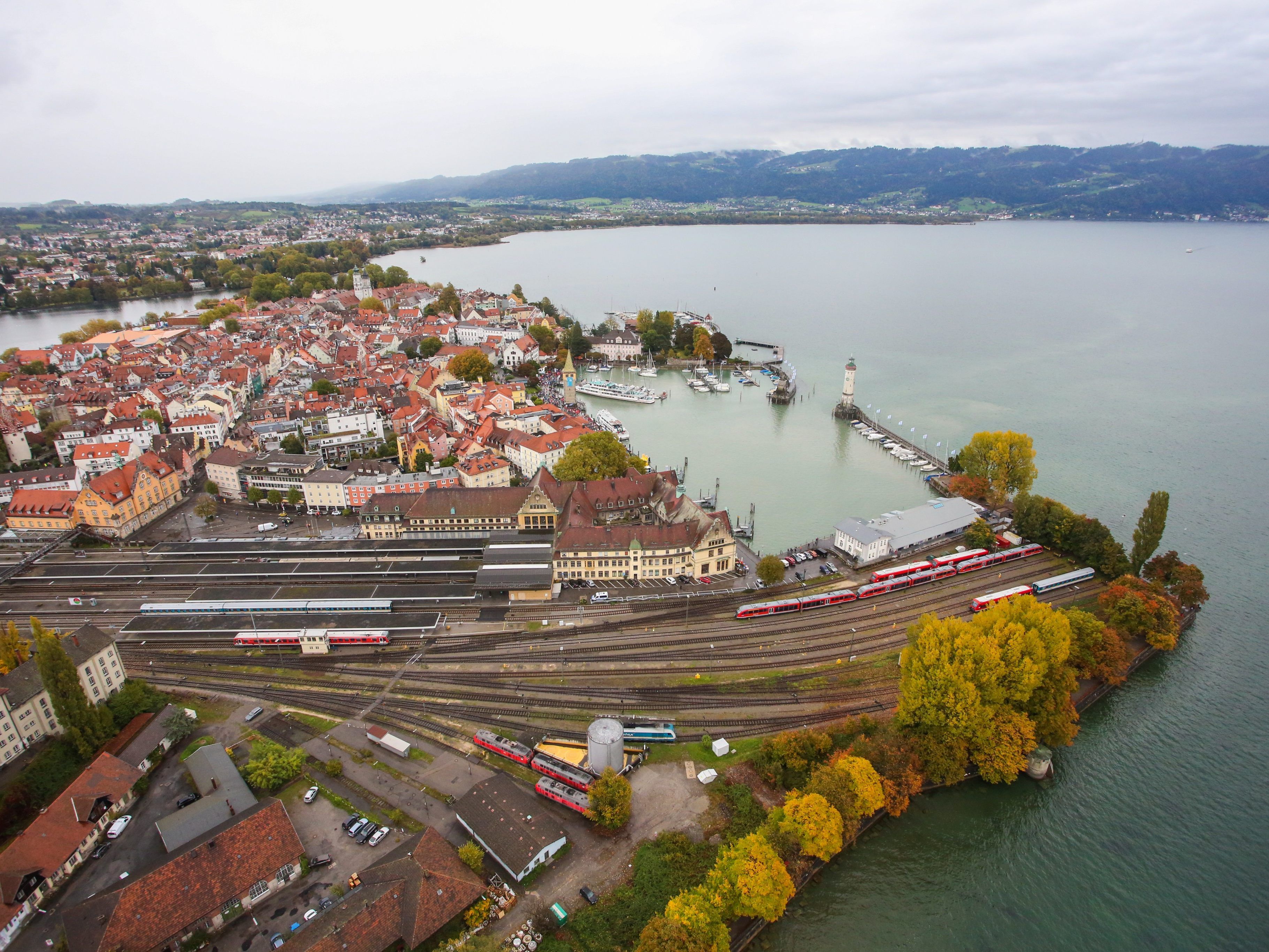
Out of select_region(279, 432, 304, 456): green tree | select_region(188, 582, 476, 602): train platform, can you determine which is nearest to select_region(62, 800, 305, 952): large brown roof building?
select_region(188, 582, 476, 602): train platform

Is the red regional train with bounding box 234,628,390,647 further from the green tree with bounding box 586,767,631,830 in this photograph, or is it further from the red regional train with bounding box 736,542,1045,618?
the red regional train with bounding box 736,542,1045,618

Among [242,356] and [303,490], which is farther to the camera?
[242,356]

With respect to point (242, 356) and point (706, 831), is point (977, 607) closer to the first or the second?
point (706, 831)

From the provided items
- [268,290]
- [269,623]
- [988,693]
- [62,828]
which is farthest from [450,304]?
[988,693]

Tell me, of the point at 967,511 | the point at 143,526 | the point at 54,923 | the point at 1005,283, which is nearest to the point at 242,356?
the point at 143,526

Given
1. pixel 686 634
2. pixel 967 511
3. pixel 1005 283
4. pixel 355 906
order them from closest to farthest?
pixel 355 906
pixel 686 634
pixel 967 511
pixel 1005 283

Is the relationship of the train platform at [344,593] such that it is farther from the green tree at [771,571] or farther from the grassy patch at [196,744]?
the green tree at [771,571]

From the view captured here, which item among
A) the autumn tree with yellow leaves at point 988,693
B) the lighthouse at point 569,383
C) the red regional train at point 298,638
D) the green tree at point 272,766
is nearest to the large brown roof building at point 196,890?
the green tree at point 272,766
